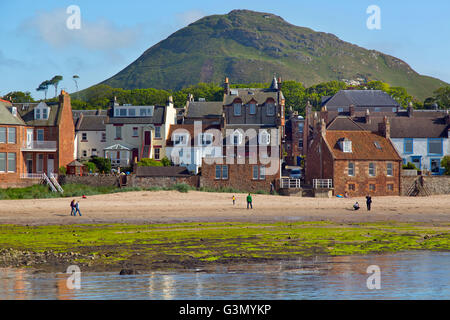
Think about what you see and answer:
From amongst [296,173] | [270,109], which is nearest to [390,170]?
[296,173]

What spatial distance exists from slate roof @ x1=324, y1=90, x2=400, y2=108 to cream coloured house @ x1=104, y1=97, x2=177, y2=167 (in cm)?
5125

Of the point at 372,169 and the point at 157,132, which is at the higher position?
the point at 157,132

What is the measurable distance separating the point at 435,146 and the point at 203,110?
33183 mm

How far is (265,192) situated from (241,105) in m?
26.3

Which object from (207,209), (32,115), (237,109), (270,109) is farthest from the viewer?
(237,109)

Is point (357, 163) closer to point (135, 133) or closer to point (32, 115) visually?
point (135, 133)

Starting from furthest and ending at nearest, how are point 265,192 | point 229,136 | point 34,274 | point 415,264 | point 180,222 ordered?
1. point 229,136
2. point 265,192
3. point 180,222
4. point 415,264
5. point 34,274

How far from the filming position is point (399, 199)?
59.7m

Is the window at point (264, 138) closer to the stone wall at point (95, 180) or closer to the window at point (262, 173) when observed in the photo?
the window at point (262, 173)

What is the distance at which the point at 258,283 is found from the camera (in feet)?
78.4

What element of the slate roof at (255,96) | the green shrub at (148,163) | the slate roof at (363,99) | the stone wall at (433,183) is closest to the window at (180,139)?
the green shrub at (148,163)

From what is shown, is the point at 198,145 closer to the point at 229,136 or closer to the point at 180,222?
the point at 229,136

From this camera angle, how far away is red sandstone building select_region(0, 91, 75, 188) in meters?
65.8
